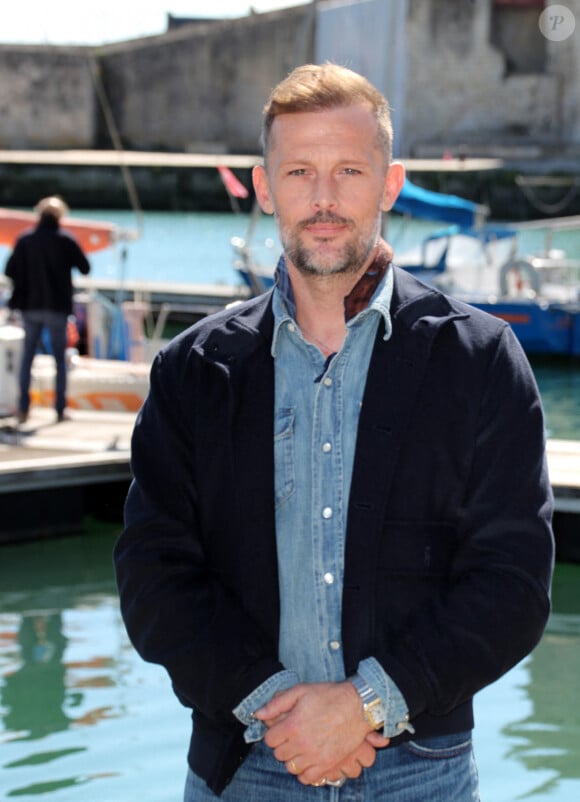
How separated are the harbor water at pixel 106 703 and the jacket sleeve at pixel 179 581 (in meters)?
2.26

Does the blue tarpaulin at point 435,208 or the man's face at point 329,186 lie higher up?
the man's face at point 329,186

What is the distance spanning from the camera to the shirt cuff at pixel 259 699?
1641 mm

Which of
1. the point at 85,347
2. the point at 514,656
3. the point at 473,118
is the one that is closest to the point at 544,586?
the point at 514,656

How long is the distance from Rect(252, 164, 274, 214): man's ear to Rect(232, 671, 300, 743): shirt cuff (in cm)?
57

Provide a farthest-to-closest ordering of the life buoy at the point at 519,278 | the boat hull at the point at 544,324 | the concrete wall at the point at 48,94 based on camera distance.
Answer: the concrete wall at the point at 48,94
the life buoy at the point at 519,278
the boat hull at the point at 544,324

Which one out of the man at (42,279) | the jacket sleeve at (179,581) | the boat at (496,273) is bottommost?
the boat at (496,273)

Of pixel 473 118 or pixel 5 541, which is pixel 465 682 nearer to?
pixel 5 541

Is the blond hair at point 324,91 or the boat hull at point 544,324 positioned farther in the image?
the boat hull at point 544,324

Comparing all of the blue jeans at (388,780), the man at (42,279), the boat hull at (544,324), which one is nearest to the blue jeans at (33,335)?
the man at (42,279)

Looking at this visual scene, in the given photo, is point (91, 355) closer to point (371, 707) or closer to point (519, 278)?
point (519, 278)

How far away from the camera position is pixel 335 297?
5.91ft

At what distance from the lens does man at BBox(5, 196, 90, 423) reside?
25.6ft

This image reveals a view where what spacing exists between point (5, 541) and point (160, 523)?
5.33 metres

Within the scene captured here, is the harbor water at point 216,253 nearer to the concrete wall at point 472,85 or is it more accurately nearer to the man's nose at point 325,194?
the concrete wall at point 472,85
